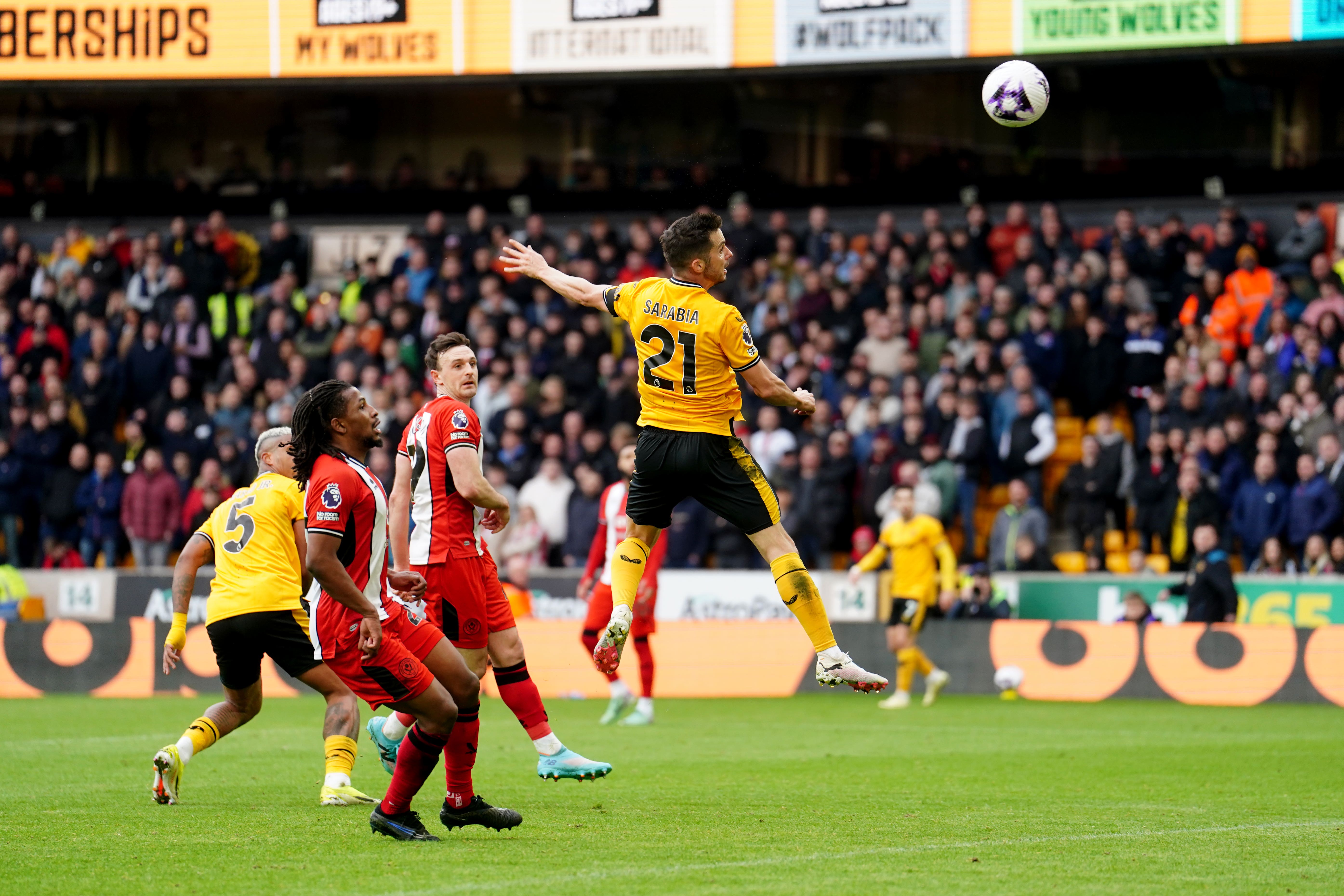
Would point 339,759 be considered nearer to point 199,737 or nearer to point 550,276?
point 199,737

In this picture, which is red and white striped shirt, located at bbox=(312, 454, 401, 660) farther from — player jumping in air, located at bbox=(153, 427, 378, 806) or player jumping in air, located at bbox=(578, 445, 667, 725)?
player jumping in air, located at bbox=(578, 445, 667, 725)

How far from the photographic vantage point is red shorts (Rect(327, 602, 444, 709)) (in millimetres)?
7535

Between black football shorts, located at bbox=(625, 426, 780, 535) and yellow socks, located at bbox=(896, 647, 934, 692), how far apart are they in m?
8.41

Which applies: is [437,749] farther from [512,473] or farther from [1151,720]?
[512,473]

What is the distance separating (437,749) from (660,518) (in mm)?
2013

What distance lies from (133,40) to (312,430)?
17.3 meters

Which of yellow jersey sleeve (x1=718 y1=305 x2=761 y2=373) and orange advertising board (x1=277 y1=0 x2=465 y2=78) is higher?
orange advertising board (x1=277 y1=0 x2=465 y2=78)

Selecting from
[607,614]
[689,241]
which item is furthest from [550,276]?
[607,614]

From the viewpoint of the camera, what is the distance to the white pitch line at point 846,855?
652 centimetres

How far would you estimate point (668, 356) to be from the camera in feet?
28.7

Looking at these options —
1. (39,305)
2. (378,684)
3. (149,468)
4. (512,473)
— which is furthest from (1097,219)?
(378,684)

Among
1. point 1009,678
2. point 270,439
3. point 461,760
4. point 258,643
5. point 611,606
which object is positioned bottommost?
point 1009,678

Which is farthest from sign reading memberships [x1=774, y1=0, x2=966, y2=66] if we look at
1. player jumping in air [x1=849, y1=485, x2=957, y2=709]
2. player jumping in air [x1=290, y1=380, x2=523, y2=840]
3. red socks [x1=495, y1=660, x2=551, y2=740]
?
player jumping in air [x1=290, y1=380, x2=523, y2=840]

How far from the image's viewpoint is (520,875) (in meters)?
6.76
